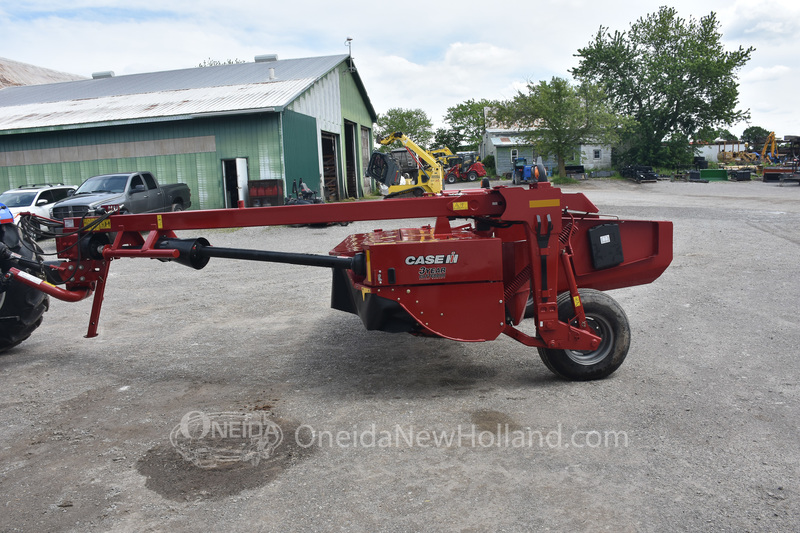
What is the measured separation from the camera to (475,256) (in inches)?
193

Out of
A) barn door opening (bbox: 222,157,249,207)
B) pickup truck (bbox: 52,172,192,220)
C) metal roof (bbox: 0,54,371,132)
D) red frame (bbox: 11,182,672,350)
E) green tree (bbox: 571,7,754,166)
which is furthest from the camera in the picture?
green tree (bbox: 571,7,754,166)

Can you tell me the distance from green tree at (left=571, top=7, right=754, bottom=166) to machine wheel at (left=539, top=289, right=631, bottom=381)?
154ft

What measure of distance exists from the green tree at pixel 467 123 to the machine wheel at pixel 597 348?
7480 centimetres

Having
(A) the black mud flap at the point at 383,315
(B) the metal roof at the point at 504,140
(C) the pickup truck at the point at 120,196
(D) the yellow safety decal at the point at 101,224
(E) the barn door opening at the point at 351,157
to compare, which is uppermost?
(B) the metal roof at the point at 504,140

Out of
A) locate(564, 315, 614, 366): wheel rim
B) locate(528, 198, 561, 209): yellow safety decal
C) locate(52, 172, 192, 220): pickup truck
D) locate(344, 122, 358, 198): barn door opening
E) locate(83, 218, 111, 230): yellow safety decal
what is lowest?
locate(564, 315, 614, 366): wheel rim

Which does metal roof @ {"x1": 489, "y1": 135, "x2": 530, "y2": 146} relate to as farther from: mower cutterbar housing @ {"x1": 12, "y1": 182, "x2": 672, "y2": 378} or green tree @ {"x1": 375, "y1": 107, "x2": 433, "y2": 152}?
mower cutterbar housing @ {"x1": 12, "y1": 182, "x2": 672, "y2": 378}

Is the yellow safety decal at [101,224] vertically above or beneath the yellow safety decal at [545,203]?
beneath

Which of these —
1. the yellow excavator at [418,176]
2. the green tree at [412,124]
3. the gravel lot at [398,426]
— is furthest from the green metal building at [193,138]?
the green tree at [412,124]

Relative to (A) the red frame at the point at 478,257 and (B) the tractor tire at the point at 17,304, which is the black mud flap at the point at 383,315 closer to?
(A) the red frame at the point at 478,257

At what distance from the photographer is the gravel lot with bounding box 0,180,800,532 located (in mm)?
3316

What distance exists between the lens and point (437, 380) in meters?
5.33

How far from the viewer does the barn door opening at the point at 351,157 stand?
32.7 meters

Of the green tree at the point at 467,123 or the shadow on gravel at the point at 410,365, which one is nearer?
the shadow on gravel at the point at 410,365

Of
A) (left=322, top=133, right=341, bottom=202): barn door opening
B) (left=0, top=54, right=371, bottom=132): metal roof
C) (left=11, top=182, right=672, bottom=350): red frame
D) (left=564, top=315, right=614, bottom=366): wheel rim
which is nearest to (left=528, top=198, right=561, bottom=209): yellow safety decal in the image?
(left=11, top=182, right=672, bottom=350): red frame
